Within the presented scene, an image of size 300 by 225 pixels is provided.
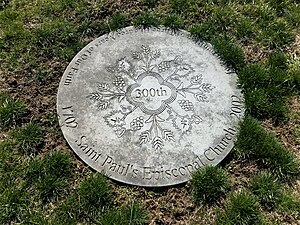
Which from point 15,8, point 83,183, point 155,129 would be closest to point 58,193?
point 83,183

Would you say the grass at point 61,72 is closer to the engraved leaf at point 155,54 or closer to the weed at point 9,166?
the weed at point 9,166

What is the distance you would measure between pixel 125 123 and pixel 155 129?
21cm

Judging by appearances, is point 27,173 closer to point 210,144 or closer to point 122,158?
point 122,158

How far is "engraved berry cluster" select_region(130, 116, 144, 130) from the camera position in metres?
3.25

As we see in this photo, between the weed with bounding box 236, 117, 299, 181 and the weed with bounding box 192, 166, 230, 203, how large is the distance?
0.83ft

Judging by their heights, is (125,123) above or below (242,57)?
below

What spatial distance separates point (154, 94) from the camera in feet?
11.2

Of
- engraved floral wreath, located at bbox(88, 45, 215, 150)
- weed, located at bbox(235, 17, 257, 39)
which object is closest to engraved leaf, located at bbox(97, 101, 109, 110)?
engraved floral wreath, located at bbox(88, 45, 215, 150)

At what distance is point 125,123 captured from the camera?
3.27 metres

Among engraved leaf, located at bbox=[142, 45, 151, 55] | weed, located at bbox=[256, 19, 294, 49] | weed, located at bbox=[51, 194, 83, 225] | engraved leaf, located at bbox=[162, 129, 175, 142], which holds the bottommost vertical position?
weed, located at bbox=[51, 194, 83, 225]

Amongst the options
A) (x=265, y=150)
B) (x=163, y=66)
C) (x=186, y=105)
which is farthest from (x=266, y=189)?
(x=163, y=66)

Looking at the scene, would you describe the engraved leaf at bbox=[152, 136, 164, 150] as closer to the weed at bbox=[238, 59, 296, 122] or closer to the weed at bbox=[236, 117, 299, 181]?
the weed at bbox=[236, 117, 299, 181]

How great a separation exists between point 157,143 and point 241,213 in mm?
711

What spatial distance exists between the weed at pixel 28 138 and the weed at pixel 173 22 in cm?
137
